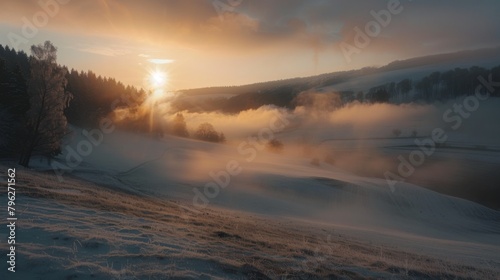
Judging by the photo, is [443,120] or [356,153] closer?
[356,153]

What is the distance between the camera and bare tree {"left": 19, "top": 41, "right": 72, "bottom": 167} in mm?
37625

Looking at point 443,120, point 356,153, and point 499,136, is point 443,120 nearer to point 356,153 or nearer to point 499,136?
point 499,136

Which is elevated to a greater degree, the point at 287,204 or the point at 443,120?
the point at 443,120

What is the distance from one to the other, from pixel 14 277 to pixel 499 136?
152 meters

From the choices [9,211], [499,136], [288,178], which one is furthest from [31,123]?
[499,136]

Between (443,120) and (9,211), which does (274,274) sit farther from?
(443,120)

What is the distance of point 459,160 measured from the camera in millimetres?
101312

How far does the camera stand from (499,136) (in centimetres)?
13338

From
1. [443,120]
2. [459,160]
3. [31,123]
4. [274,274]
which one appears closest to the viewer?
[274,274]

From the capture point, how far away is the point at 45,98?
3866 centimetres

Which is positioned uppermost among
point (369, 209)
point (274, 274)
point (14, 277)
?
point (14, 277)

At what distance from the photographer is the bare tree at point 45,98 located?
123 feet

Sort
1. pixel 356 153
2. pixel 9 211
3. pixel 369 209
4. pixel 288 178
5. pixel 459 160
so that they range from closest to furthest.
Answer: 1. pixel 9 211
2. pixel 369 209
3. pixel 288 178
4. pixel 459 160
5. pixel 356 153

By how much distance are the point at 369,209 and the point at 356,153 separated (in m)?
72.5
